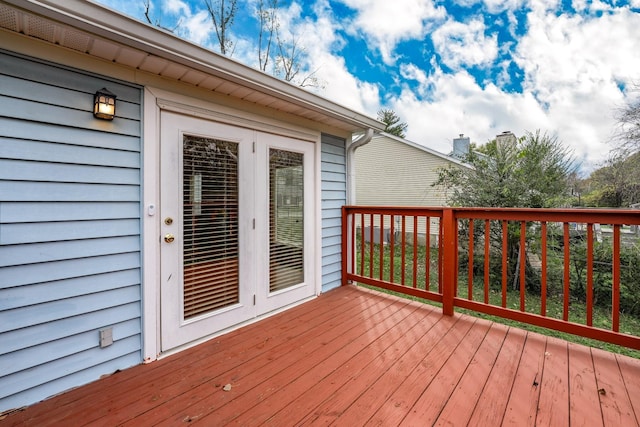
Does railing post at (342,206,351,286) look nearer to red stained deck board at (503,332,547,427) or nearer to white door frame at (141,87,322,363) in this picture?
red stained deck board at (503,332,547,427)

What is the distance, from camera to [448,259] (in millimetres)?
2758

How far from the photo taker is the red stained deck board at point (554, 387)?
1.44m

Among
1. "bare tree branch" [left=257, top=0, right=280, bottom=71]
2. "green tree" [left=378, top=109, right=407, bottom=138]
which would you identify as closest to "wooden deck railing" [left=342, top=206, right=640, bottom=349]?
"bare tree branch" [left=257, top=0, right=280, bottom=71]

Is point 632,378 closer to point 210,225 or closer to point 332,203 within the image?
point 332,203

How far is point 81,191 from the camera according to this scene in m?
1.74

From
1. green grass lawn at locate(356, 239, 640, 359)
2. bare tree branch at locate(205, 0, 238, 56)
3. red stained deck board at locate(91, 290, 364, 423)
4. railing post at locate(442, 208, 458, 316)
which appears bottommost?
green grass lawn at locate(356, 239, 640, 359)

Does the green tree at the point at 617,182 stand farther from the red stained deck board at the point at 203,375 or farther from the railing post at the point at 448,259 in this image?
the red stained deck board at the point at 203,375

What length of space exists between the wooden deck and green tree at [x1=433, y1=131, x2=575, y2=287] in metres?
3.25

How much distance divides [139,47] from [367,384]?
2.45 metres

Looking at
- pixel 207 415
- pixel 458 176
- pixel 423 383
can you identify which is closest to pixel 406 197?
pixel 458 176

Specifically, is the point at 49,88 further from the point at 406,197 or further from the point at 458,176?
the point at 406,197

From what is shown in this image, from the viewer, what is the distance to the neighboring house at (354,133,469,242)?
9.48m

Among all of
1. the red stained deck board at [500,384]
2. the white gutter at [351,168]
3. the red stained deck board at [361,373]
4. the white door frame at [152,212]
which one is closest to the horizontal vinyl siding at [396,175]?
the white gutter at [351,168]

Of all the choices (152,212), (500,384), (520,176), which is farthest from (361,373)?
(520,176)
